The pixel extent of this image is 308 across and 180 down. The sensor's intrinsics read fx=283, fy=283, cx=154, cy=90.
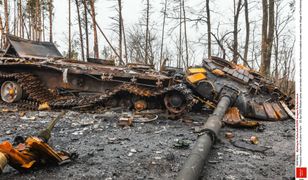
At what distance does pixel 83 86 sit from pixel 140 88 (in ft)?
6.29

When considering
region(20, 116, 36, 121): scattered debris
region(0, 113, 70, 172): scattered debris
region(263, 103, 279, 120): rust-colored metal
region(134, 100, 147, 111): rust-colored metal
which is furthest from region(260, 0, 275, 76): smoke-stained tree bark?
region(0, 113, 70, 172): scattered debris

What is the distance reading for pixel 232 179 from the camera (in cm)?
336

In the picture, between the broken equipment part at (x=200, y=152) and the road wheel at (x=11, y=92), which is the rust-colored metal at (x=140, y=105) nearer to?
the broken equipment part at (x=200, y=152)

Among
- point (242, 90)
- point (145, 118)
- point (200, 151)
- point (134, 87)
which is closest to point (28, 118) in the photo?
point (134, 87)

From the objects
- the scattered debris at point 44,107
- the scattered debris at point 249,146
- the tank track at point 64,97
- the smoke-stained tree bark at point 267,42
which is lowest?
the scattered debris at point 249,146

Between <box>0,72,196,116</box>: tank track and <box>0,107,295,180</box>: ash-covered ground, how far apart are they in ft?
2.20

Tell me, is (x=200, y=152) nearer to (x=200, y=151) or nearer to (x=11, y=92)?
(x=200, y=151)

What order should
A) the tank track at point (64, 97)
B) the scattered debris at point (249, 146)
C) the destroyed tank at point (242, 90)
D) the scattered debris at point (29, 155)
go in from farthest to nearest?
1. the destroyed tank at point (242, 90)
2. the tank track at point (64, 97)
3. the scattered debris at point (249, 146)
4. the scattered debris at point (29, 155)

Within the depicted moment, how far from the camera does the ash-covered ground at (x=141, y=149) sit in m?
3.45

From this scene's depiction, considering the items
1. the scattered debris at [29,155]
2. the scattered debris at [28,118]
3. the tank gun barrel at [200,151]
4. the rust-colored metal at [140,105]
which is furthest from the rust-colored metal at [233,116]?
the scattered debris at [28,118]

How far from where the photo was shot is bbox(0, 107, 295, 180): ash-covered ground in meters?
3.45

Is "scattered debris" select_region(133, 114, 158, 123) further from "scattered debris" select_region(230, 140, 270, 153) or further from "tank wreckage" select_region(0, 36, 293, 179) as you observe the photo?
"scattered debris" select_region(230, 140, 270, 153)

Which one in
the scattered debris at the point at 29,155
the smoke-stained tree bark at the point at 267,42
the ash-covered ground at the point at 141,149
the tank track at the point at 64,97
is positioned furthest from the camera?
the smoke-stained tree bark at the point at 267,42

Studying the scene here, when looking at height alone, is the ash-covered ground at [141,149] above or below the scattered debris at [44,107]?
below
